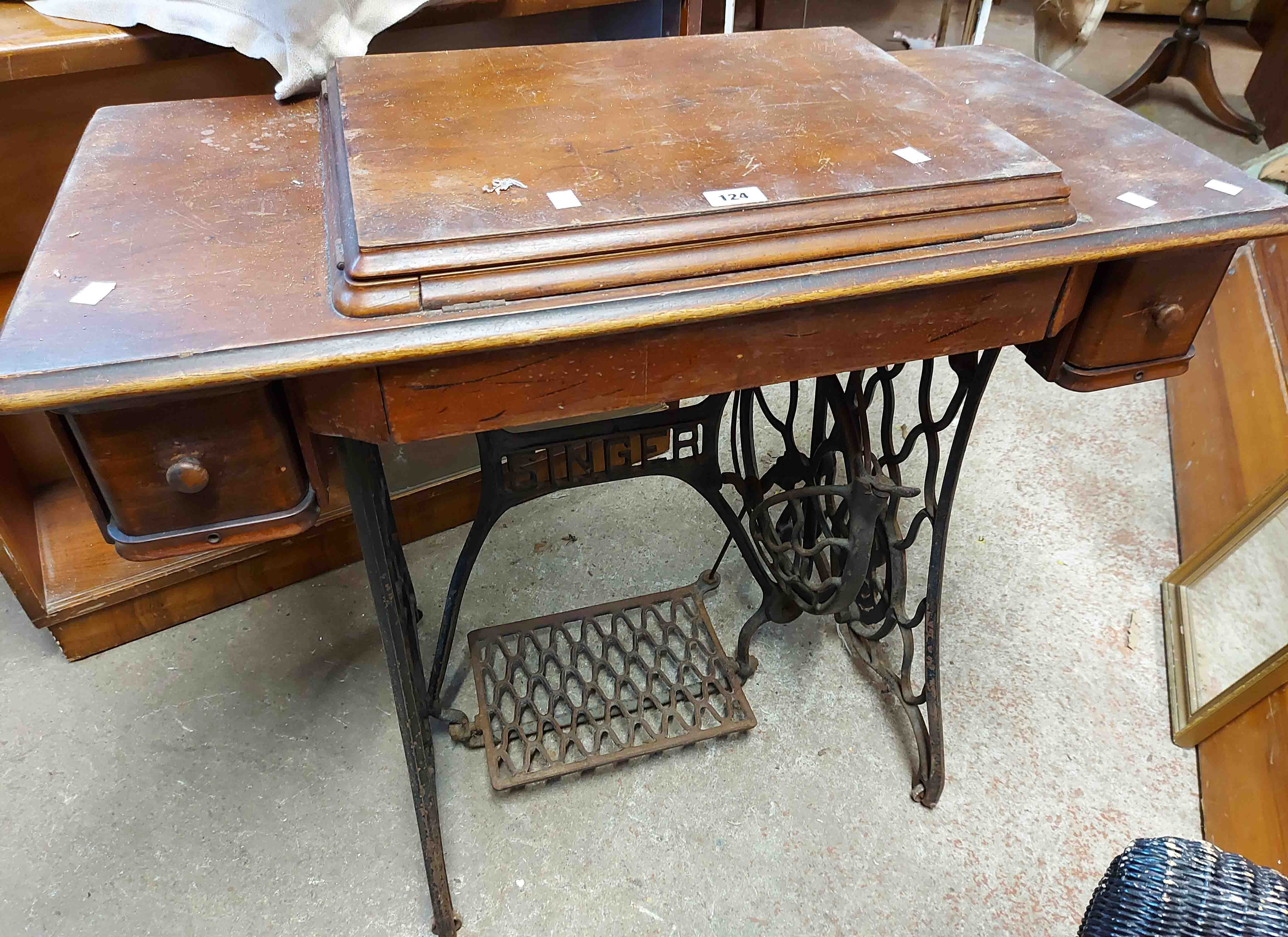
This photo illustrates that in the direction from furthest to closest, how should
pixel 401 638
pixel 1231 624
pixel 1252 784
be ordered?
pixel 1231 624 < pixel 1252 784 < pixel 401 638

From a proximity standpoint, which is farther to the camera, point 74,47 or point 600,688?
point 600,688

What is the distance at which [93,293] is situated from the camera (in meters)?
0.80

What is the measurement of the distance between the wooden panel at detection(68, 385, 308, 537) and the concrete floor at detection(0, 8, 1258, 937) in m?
0.85

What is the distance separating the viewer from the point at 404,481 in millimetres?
1993

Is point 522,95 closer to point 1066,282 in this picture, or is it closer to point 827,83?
point 827,83

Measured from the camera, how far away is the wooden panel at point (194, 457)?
80 cm

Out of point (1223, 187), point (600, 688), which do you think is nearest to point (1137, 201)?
point (1223, 187)

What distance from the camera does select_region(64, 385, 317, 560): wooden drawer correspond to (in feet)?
2.62

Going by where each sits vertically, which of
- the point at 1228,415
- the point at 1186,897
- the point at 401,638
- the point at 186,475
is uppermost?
the point at 186,475

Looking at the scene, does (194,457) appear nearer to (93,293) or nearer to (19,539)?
(93,293)

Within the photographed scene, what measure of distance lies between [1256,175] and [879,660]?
6.66 ft

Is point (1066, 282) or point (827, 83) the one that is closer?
point (1066, 282)

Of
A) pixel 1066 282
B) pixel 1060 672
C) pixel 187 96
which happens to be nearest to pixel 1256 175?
pixel 1060 672

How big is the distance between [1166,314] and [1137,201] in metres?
0.14
